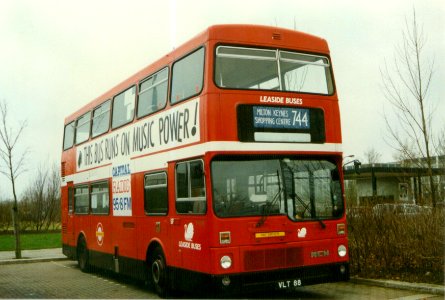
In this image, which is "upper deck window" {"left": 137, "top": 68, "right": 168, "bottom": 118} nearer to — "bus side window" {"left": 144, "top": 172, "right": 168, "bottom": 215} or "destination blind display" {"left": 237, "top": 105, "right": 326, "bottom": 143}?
"bus side window" {"left": 144, "top": 172, "right": 168, "bottom": 215}

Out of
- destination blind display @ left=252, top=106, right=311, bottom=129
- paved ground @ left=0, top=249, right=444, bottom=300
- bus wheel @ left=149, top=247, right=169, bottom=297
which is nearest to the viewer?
destination blind display @ left=252, top=106, right=311, bottom=129

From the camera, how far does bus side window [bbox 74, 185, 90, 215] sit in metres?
15.1

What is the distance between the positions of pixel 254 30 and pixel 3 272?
11305 mm

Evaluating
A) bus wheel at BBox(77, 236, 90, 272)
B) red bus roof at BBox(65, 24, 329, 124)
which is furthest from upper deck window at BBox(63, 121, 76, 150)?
red bus roof at BBox(65, 24, 329, 124)

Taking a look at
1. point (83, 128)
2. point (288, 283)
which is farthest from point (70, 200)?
point (288, 283)

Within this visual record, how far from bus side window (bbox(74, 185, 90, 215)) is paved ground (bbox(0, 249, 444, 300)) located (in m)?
1.76

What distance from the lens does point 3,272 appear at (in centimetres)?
1619

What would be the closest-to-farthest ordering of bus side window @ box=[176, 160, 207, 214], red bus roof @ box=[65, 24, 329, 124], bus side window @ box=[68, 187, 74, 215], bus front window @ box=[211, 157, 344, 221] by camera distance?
1. bus front window @ box=[211, 157, 344, 221]
2. bus side window @ box=[176, 160, 207, 214]
3. red bus roof @ box=[65, 24, 329, 124]
4. bus side window @ box=[68, 187, 74, 215]

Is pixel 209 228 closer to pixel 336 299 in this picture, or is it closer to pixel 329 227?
pixel 329 227

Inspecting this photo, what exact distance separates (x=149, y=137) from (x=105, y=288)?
3.83 meters

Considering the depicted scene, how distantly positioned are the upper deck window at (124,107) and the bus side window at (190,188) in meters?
3.06

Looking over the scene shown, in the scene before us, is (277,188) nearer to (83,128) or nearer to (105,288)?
(105,288)

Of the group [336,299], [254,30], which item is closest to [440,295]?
[336,299]

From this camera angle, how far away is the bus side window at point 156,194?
33.5 feet
